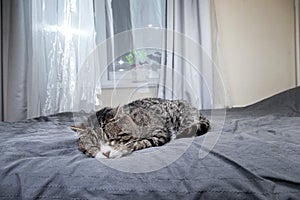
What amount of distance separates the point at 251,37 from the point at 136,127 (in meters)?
1.65

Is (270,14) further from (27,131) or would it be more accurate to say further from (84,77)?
(27,131)

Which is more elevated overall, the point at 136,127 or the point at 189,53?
the point at 189,53

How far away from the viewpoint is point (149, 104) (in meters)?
1.40

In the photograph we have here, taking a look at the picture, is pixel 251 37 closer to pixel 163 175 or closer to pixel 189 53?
pixel 189 53

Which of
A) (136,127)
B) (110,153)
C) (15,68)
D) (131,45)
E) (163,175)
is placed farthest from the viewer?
(131,45)

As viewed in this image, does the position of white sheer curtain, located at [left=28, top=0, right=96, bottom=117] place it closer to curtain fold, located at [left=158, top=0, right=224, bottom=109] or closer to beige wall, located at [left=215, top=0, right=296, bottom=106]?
curtain fold, located at [left=158, top=0, right=224, bottom=109]

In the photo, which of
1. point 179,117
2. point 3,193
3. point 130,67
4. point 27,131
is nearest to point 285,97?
point 179,117

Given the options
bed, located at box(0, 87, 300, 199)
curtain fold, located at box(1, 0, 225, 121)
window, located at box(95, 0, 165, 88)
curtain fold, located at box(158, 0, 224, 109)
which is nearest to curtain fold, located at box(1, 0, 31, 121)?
curtain fold, located at box(1, 0, 225, 121)

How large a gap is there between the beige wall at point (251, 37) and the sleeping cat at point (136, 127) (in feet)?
3.74

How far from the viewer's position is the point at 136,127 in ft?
3.87

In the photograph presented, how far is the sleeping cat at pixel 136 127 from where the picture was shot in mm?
963

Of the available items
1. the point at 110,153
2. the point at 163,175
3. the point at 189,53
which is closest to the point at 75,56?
the point at 189,53

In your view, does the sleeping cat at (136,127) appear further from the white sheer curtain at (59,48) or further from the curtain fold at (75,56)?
the white sheer curtain at (59,48)

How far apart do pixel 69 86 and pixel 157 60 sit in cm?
70
